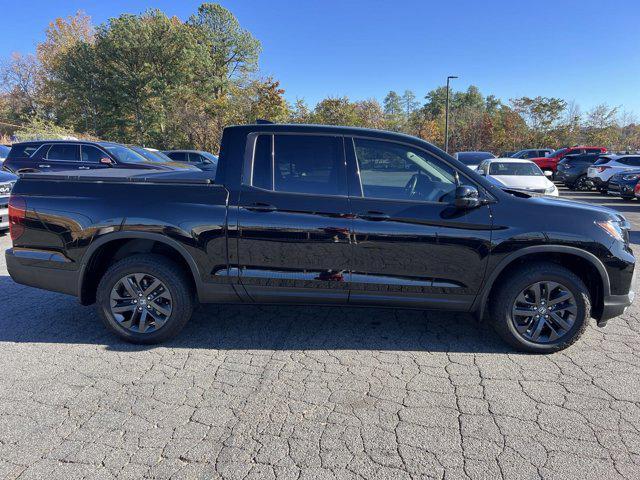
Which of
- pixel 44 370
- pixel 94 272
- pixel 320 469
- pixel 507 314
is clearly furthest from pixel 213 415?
pixel 507 314

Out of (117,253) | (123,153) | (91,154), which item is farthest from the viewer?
(123,153)

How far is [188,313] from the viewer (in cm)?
371

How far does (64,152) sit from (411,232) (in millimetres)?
11355

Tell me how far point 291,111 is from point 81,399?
42.9m

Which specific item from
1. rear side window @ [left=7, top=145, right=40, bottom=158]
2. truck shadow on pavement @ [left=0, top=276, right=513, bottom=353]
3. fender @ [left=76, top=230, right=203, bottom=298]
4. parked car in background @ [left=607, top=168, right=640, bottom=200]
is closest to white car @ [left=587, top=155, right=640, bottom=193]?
parked car in background @ [left=607, top=168, right=640, bottom=200]

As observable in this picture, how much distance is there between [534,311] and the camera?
3.58 m

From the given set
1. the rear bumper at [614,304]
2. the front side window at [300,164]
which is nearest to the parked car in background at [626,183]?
the rear bumper at [614,304]

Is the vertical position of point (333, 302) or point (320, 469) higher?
point (333, 302)

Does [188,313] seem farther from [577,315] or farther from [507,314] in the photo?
[577,315]

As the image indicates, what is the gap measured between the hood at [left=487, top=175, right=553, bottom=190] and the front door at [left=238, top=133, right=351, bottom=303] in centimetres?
841

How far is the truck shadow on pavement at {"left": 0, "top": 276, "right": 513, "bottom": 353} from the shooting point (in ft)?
12.5

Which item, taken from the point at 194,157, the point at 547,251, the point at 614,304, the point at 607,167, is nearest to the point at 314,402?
the point at 547,251

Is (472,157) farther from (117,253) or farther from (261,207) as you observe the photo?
(117,253)

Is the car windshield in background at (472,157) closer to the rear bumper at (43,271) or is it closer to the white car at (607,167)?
Answer: the white car at (607,167)
